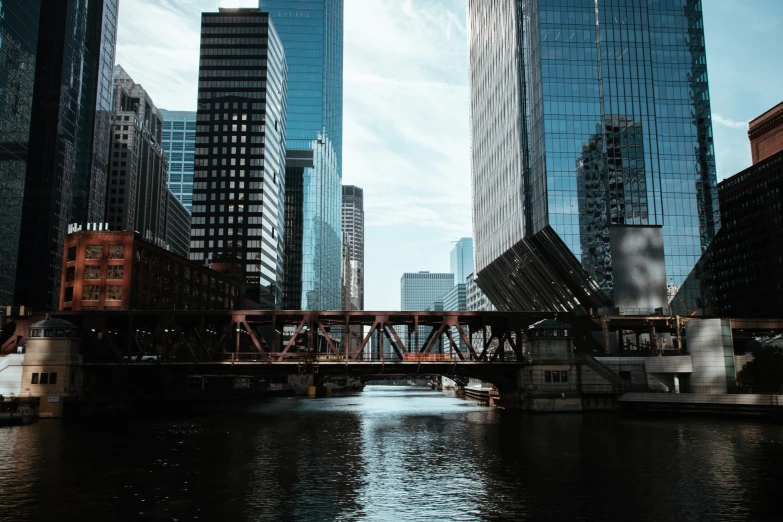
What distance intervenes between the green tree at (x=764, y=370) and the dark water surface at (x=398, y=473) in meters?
16.5

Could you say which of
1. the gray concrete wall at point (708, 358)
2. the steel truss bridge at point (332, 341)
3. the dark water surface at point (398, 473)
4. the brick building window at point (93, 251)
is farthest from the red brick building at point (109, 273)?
the gray concrete wall at point (708, 358)

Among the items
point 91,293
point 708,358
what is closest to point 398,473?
point 708,358

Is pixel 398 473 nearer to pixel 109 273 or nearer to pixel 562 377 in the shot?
pixel 562 377

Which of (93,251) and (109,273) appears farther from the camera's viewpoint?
(93,251)

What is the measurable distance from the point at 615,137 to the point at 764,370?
55.6m

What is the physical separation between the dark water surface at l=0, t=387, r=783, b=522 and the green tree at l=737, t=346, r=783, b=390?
54.0ft

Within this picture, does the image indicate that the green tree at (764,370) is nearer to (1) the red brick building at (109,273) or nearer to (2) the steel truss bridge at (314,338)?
(2) the steel truss bridge at (314,338)

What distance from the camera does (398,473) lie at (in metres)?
41.3

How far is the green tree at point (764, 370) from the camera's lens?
80.8 meters

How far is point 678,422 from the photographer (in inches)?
2771

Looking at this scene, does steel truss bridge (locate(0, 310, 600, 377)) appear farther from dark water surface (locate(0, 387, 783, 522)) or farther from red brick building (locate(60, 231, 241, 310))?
red brick building (locate(60, 231, 241, 310))

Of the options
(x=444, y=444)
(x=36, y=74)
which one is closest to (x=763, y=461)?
(x=444, y=444)

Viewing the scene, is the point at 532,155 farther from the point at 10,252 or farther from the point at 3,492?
the point at 10,252

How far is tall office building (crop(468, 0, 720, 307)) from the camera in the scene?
12061cm
